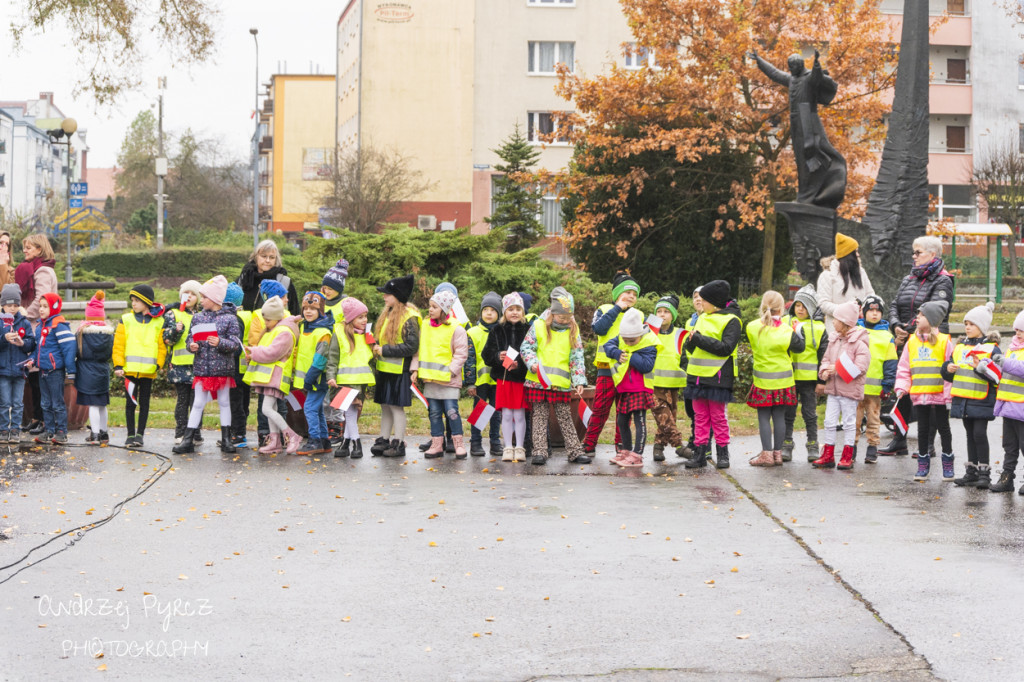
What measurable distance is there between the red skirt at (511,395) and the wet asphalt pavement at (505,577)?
1.13 metres

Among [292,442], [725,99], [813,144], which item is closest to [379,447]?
[292,442]

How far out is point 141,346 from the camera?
40.0ft

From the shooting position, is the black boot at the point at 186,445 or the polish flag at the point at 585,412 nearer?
the black boot at the point at 186,445

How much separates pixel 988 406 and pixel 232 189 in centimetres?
7626

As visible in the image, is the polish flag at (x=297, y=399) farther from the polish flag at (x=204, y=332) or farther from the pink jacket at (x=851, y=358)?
the pink jacket at (x=851, y=358)

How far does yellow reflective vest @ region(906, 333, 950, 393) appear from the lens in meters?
10.4

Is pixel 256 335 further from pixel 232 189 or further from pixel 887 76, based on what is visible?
pixel 232 189

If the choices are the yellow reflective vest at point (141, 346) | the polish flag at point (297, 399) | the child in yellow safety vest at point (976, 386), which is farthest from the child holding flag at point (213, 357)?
the child in yellow safety vest at point (976, 386)

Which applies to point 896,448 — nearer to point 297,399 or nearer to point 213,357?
point 297,399

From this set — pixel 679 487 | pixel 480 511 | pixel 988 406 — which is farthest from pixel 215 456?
pixel 988 406

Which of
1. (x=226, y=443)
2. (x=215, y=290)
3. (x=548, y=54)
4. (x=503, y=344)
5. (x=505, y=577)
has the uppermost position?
(x=548, y=54)

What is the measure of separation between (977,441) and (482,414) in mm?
4684

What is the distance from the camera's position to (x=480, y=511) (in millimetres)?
8859

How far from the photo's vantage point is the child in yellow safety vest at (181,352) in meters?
12.1
